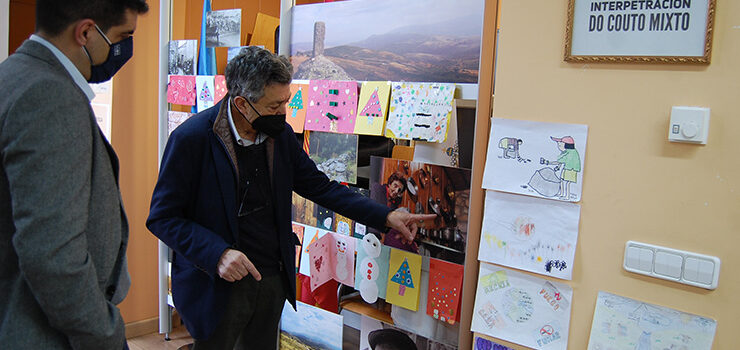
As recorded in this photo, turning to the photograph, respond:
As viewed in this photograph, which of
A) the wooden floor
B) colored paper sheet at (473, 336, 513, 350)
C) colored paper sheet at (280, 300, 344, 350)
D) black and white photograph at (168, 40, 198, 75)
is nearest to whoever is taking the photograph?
colored paper sheet at (473, 336, 513, 350)

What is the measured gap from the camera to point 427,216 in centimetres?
186

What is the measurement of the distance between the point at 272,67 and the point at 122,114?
182 centimetres

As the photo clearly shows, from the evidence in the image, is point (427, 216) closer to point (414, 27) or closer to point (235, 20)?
point (414, 27)

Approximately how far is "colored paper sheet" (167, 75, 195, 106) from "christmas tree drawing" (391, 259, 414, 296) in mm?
1566

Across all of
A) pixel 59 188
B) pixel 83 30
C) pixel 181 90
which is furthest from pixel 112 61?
pixel 181 90

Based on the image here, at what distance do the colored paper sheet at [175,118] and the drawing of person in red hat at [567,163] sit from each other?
212cm

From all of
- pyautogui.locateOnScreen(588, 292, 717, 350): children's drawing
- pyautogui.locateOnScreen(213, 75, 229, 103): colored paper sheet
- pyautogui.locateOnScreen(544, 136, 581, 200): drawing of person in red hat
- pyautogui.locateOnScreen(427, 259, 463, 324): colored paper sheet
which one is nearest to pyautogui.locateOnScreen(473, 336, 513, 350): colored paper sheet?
pyautogui.locateOnScreen(427, 259, 463, 324): colored paper sheet

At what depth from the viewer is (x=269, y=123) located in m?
1.77

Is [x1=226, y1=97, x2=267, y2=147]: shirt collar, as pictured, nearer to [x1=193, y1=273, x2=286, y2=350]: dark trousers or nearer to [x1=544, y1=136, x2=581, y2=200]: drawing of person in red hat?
[x1=193, y1=273, x2=286, y2=350]: dark trousers

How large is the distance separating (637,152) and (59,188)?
1.34m

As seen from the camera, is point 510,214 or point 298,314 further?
point 298,314

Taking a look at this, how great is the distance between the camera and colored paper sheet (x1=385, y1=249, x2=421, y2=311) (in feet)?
6.38

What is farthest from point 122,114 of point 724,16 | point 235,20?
point 724,16

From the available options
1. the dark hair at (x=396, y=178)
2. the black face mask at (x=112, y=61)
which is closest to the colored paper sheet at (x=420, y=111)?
the dark hair at (x=396, y=178)
